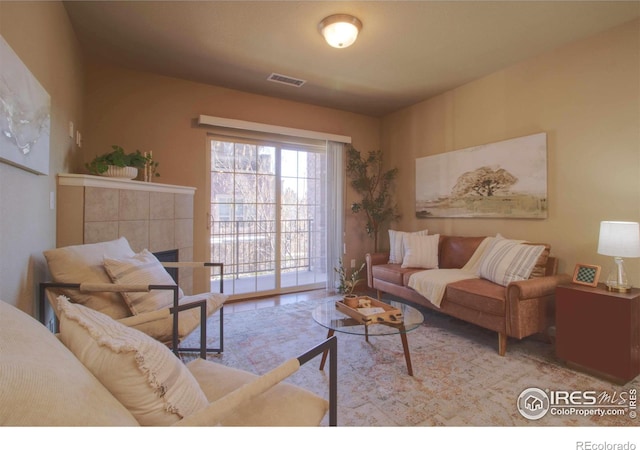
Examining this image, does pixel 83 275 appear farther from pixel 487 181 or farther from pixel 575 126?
pixel 575 126

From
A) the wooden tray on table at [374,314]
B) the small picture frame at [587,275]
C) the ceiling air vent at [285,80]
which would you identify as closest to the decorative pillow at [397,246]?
the wooden tray on table at [374,314]

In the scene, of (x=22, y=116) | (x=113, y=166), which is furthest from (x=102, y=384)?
(x=113, y=166)

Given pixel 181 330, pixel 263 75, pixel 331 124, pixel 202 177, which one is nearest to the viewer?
pixel 181 330

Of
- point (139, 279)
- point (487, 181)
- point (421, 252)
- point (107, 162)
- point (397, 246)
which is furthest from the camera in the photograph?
point (397, 246)

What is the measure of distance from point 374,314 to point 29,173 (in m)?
2.13

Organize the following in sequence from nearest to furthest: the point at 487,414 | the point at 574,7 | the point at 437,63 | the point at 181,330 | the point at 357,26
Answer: the point at 487,414 < the point at 181,330 < the point at 574,7 < the point at 357,26 < the point at 437,63

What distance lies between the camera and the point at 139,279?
183 cm

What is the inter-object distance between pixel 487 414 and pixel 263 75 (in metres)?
3.56

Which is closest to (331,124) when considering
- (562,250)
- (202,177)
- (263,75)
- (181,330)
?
(263,75)

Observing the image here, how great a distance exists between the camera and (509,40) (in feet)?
8.86

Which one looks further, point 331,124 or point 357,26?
point 331,124

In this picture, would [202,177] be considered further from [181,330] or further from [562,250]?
[562,250]

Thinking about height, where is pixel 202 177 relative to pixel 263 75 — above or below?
below

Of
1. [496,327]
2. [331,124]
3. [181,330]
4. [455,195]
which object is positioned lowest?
[496,327]
